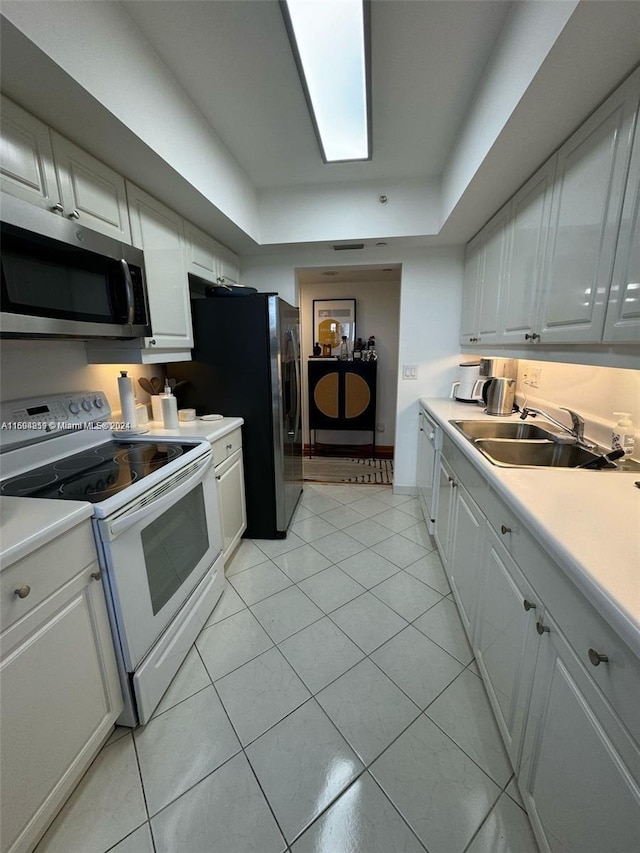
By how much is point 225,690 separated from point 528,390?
2.33 metres

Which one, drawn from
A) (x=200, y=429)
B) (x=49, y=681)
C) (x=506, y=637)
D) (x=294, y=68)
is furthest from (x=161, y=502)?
(x=294, y=68)

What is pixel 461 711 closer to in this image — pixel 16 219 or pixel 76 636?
pixel 76 636

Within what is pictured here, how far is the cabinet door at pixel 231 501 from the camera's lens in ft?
6.47

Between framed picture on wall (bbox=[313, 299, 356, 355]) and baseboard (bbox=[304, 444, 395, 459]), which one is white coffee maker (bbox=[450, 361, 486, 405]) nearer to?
baseboard (bbox=[304, 444, 395, 459])

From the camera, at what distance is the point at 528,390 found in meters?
2.20

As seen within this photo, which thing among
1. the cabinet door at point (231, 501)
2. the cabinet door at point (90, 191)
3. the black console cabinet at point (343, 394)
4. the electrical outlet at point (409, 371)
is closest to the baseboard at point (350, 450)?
the black console cabinet at point (343, 394)

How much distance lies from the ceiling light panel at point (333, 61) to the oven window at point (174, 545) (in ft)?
5.87

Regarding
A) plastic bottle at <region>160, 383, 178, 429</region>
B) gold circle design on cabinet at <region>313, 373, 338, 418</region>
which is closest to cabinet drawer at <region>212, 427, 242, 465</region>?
plastic bottle at <region>160, 383, 178, 429</region>

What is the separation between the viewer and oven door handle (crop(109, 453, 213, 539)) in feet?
3.47

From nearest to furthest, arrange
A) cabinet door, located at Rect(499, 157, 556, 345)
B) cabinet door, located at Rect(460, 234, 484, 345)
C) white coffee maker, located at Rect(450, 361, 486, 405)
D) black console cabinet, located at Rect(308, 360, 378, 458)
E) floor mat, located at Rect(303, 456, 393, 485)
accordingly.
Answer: cabinet door, located at Rect(499, 157, 556, 345), cabinet door, located at Rect(460, 234, 484, 345), white coffee maker, located at Rect(450, 361, 486, 405), floor mat, located at Rect(303, 456, 393, 485), black console cabinet, located at Rect(308, 360, 378, 458)

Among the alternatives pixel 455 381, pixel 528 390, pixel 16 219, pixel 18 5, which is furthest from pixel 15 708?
pixel 455 381

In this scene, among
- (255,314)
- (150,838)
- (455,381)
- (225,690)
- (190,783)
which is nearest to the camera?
(150,838)

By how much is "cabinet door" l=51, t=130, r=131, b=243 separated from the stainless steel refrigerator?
0.69 m

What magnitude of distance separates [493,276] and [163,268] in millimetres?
1894
